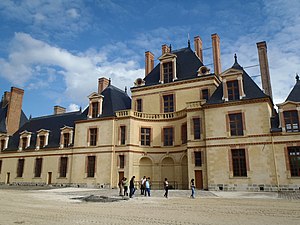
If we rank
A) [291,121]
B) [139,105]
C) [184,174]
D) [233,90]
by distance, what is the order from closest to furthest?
[291,121] < [233,90] < [184,174] < [139,105]

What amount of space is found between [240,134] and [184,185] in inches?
297

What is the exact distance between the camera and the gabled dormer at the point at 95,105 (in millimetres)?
28719

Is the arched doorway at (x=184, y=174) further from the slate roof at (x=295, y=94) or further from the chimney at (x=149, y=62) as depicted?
the chimney at (x=149, y=62)

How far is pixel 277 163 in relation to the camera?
19.9 m

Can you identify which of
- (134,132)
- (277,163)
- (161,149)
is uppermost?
(134,132)

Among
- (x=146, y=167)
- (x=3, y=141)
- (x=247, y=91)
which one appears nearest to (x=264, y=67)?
(x=247, y=91)

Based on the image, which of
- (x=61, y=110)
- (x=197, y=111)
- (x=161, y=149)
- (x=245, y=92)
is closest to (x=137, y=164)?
(x=161, y=149)

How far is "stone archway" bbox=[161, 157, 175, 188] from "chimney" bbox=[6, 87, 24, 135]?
963 inches

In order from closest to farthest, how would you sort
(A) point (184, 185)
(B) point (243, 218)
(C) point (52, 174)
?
(B) point (243, 218)
(A) point (184, 185)
(C) point (52, 174)

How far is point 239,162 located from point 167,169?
308 inches

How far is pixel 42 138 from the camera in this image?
107 ft

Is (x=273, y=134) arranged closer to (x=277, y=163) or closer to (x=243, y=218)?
(x=277, y=163)

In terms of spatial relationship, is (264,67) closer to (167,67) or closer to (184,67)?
(184,67)

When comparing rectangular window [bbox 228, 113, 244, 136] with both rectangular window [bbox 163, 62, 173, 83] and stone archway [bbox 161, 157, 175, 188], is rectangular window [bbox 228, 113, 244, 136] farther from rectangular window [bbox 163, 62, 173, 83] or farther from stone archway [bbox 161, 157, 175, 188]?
rectangular window [bbox 163, 62, 173, 83]
